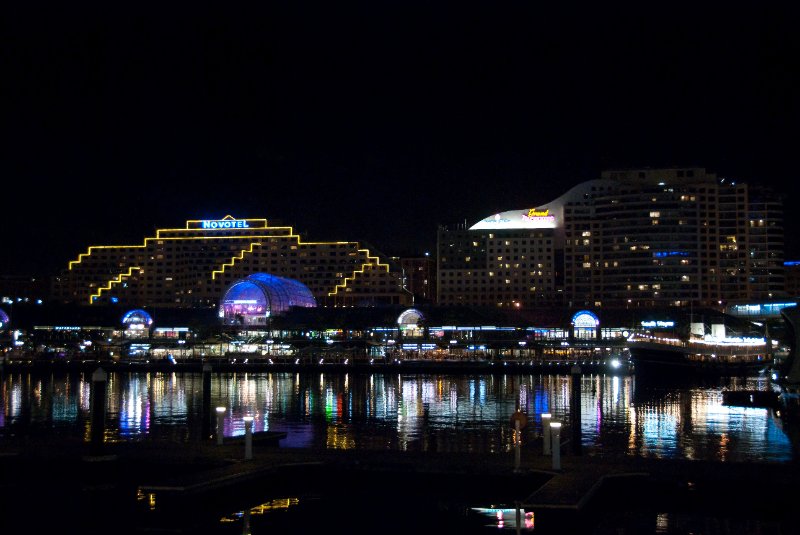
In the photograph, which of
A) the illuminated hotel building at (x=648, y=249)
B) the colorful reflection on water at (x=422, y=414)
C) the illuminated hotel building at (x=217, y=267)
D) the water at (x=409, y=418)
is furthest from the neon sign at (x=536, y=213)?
the water at (x=409, y=418)

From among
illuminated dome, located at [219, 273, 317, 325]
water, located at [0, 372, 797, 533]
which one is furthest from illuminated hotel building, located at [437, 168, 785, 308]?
water, located at [0, 372, 797, 533]

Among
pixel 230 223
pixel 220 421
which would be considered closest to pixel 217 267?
pixel 230 223

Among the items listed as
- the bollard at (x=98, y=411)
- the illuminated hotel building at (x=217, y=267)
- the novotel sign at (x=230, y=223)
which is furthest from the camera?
the novotel sign at (x=230, y=223)

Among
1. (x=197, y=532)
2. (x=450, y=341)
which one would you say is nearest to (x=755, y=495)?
(x=197, y=532)

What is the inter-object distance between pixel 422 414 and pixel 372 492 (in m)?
25.0

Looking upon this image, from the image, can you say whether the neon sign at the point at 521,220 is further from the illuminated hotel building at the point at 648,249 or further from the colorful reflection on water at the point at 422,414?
the colorful reflection on water at the point at 422,414

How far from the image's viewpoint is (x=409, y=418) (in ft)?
170

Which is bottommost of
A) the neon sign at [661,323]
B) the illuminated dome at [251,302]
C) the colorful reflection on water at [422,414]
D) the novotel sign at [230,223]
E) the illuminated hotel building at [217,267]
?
the colorful reflection on water at [422,414]

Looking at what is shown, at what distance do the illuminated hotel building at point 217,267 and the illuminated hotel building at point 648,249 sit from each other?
64.5 ft

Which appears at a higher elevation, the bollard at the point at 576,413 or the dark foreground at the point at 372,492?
the bollard at the point at 576,413

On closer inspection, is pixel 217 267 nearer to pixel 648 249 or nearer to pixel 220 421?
pixel 648 249

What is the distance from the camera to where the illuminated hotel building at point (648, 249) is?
164 metres

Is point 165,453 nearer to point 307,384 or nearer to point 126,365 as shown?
point 307,384

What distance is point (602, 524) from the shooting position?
25.1 meters
